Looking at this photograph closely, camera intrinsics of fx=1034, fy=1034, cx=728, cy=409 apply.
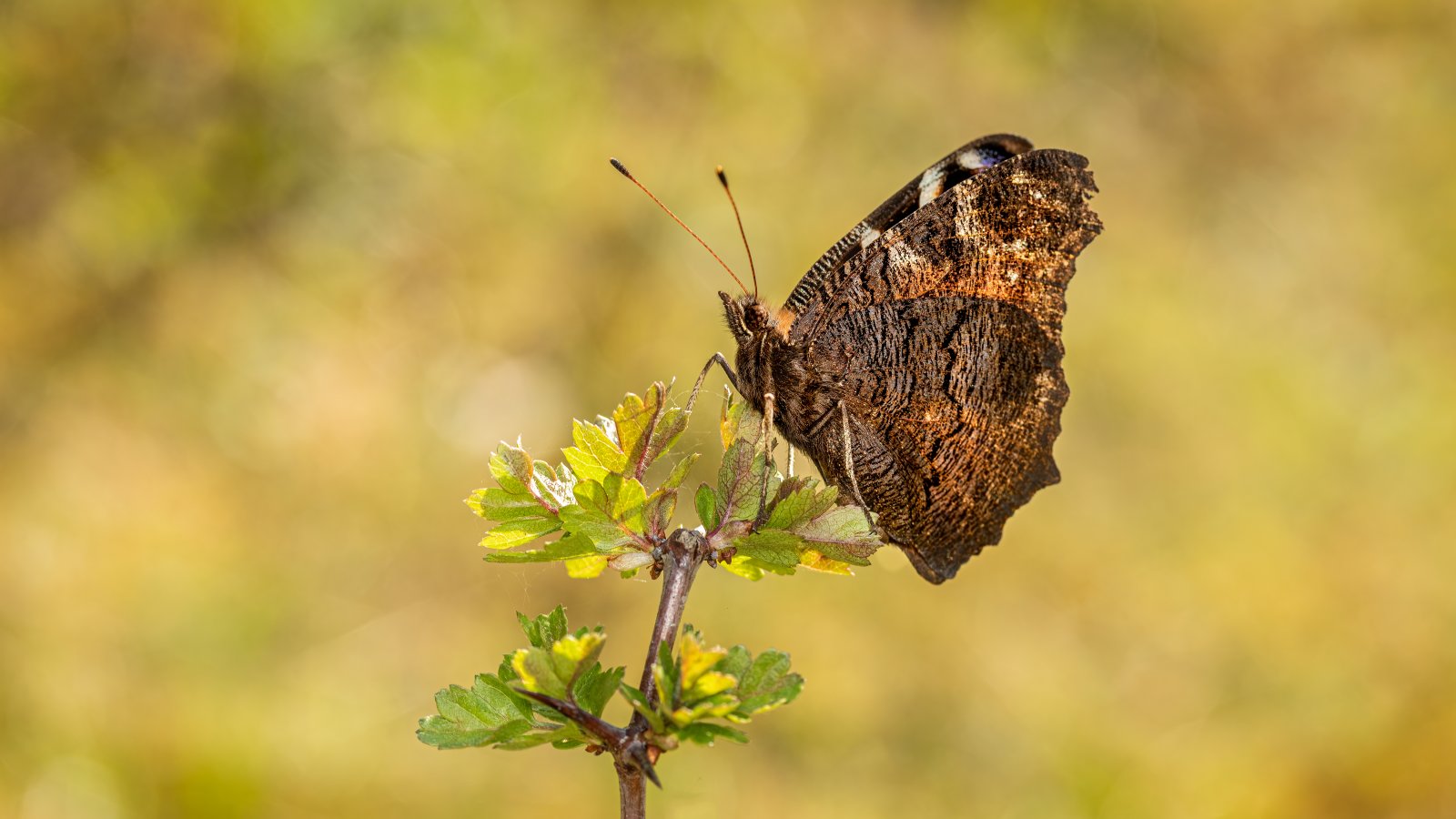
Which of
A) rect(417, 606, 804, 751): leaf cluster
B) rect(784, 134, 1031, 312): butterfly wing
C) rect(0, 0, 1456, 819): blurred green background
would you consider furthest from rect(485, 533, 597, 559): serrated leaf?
rect(0, 0, 1456, 819): blurred green background

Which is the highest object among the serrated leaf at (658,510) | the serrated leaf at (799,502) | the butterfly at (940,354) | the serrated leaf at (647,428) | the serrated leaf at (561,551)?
the butterfly at (940,354)

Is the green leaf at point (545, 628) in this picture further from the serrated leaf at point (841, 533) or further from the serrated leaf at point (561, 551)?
the serrated leaf at point (841, 533)

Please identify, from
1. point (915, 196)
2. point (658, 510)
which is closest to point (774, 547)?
point (658, 510)

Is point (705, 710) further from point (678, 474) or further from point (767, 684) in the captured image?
point (678, 474)

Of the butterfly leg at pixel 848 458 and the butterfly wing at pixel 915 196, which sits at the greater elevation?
the butterfly wing at pixel 915 196

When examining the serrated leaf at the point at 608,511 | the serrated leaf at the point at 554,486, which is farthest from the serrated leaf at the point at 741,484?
the serrated leaf at the point at 554,486

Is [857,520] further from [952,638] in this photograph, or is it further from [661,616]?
[952,638]

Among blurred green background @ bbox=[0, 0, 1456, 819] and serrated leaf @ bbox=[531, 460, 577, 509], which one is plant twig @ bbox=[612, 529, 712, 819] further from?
blurred green background @ bbox=[0, 0, 1456, 819]

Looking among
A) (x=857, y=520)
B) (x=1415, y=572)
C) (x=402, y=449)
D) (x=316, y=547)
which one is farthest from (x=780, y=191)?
(x=857, y=520)
